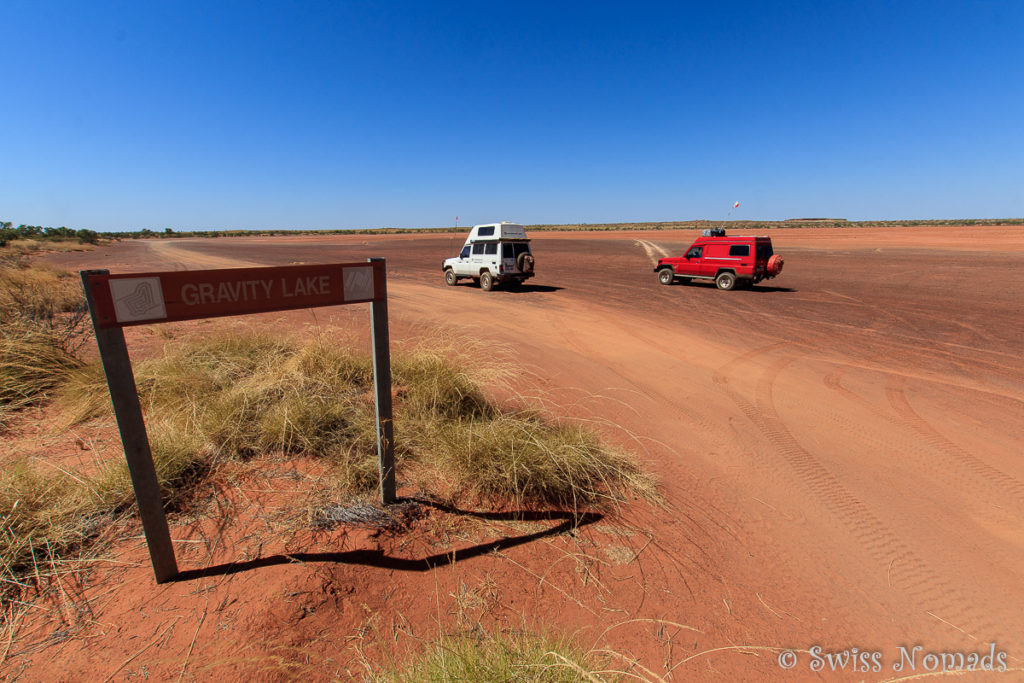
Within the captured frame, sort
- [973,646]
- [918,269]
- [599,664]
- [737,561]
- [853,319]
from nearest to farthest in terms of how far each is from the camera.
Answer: [599,664] < [973,646] < [737,561] < [853,319] < [918,269]

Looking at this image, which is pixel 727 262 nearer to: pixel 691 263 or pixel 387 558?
pixel 691 263

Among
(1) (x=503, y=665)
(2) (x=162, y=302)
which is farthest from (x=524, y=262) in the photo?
(1) (x=503, y=665)

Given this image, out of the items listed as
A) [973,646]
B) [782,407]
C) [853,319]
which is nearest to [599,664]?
[973,646]

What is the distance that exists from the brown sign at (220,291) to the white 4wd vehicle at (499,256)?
13.4 meters

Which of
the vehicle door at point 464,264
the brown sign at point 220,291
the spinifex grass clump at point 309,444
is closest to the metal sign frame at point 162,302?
the brown sign at point 220,291

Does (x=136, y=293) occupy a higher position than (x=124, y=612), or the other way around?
(x=136, y=293)

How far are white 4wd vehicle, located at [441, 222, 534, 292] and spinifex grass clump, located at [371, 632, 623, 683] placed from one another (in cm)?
1449

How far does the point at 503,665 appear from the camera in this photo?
1.64 meters

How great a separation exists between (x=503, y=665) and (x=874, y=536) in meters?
3.08

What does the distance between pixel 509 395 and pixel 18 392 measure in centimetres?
505

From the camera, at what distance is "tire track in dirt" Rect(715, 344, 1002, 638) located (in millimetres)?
2500

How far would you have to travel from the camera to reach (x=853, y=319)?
10.7m

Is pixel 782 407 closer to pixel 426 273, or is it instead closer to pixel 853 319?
pixel 853 319

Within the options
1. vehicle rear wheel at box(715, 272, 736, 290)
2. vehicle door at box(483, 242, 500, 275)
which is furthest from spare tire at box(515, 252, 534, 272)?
vehicle rear wheel at box(715, 272, 736, 290)
